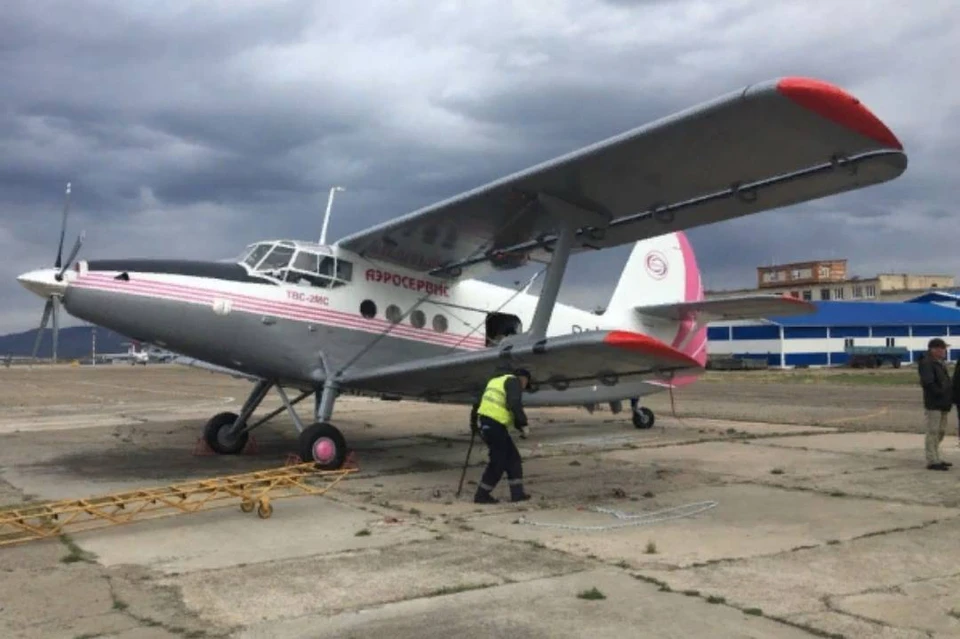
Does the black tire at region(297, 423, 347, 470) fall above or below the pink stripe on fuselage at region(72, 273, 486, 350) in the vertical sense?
below

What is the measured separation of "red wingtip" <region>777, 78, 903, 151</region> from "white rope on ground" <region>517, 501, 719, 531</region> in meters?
3.78

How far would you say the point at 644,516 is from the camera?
25.7ft

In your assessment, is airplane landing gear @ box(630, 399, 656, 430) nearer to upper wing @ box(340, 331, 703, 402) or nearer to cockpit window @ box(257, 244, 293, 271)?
upper wing @ box(340, 331, 703, 402)

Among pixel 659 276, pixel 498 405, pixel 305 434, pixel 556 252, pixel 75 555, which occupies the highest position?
pixel 659 276

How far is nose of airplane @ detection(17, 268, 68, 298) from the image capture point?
9.88 m

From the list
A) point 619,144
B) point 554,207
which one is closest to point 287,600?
point 619,144

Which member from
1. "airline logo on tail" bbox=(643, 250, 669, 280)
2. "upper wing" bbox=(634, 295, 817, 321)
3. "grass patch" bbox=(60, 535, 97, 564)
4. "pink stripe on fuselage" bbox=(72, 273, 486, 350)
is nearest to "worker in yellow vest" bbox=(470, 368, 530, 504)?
"pink stripe on fuselage" bbox=(72, 273, 486, 350)

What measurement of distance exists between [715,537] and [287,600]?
3.56 meters

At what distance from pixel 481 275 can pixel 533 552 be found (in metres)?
7.35

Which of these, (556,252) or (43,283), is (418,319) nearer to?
(556,252)

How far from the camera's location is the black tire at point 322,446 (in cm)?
1054

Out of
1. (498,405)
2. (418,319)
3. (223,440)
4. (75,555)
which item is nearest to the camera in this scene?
(75,555)

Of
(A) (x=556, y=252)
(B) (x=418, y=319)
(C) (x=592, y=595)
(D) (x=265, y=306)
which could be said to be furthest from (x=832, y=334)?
(C) (x=592, y=595)

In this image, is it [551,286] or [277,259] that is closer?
[551,286]
